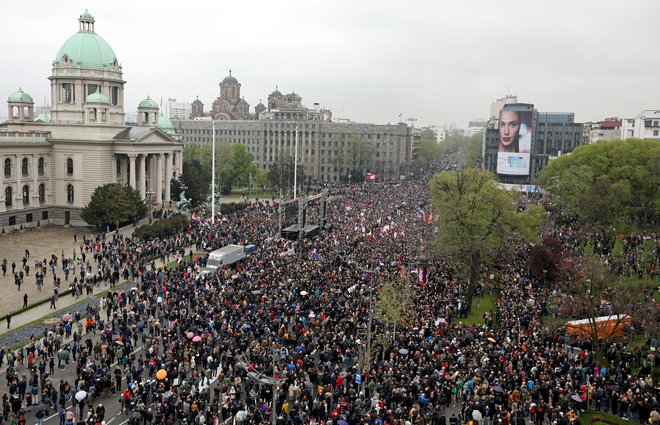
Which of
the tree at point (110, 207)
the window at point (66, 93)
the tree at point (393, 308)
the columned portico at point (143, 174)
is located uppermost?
the window at point (66, 93)

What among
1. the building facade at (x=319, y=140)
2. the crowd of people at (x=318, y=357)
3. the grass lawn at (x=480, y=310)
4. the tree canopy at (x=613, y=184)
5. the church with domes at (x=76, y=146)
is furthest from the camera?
the building facade at (x=319, y=140)

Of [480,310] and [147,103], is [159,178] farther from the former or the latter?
[480,310]

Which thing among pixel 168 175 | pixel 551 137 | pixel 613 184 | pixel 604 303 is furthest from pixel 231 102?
pixel 604 303

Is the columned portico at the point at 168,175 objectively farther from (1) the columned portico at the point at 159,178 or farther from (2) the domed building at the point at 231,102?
(2) the domed building at the point at 231,102

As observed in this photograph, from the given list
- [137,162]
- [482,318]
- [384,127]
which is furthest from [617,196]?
[384,127]

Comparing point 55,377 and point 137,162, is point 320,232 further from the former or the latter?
point 55,377

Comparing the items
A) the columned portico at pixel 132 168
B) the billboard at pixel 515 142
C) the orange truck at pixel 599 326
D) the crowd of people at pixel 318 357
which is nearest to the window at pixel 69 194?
the columned portico at pixel 132 168
